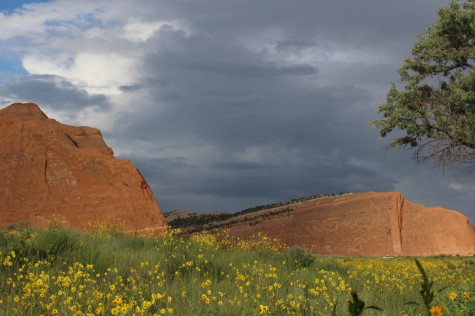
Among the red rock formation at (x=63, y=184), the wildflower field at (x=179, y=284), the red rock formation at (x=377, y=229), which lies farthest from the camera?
the red rock formation at (x=377, y=229)

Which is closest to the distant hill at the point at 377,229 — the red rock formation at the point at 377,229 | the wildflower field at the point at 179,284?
the red rock formation at the point at 377,229

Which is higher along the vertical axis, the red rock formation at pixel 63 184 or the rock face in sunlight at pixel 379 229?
the red rock formation at pixel 63 184

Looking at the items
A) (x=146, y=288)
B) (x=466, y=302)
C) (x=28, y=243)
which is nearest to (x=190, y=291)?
(x=146, y=288)

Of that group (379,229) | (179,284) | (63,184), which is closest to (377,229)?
(379,229)

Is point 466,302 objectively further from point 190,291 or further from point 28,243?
point 28,243

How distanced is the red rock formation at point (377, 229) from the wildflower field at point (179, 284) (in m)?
19.9

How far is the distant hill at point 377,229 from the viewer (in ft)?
116

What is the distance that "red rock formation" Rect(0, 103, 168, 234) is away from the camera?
2773 centimetres

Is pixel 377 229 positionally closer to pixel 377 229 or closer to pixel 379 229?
pixel 377 229

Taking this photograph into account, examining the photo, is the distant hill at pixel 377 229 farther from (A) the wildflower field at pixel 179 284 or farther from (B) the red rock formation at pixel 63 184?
(A) the wildflower field at pixel 179 284

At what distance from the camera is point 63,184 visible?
2823 cm

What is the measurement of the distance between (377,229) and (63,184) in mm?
20916

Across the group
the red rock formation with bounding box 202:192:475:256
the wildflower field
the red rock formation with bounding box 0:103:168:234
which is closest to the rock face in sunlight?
the red rock formation with bounding box 202:192:475:256

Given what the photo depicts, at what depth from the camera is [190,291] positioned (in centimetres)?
838
